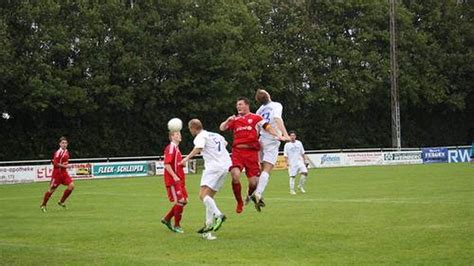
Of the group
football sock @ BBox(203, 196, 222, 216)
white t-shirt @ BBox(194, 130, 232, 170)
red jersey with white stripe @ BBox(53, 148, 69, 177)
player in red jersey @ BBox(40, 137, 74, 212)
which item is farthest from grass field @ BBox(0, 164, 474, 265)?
white t-shirt @ BBox(194, 130, 232, 170)

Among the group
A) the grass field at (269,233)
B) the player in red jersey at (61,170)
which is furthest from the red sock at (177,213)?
the player in red jersey at (61,170)

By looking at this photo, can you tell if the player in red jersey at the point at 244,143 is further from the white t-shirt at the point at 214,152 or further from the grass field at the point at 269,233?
A: the white t-shirt at the point at 214,152

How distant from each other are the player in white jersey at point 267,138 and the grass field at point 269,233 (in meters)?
0.76

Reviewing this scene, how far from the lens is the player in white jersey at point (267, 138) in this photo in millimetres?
16141

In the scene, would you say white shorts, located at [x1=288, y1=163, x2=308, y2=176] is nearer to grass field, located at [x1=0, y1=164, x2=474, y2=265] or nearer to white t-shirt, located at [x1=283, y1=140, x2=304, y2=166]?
white t-shirt, located at [x1=283, y1=140, x2=304, y2=166]

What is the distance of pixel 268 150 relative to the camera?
16906 millimetres

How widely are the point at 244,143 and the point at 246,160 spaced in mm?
367

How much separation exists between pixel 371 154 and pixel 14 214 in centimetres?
4050

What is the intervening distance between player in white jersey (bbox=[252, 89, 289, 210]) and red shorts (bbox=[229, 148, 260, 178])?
0.42m

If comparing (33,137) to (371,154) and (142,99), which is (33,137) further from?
(371,154)

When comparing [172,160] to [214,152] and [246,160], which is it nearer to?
[214,152]

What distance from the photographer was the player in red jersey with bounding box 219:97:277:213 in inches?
613

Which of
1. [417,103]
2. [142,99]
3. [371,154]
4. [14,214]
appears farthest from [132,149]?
[14,214]

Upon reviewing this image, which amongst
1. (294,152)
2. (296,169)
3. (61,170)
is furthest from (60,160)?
(294,152)
